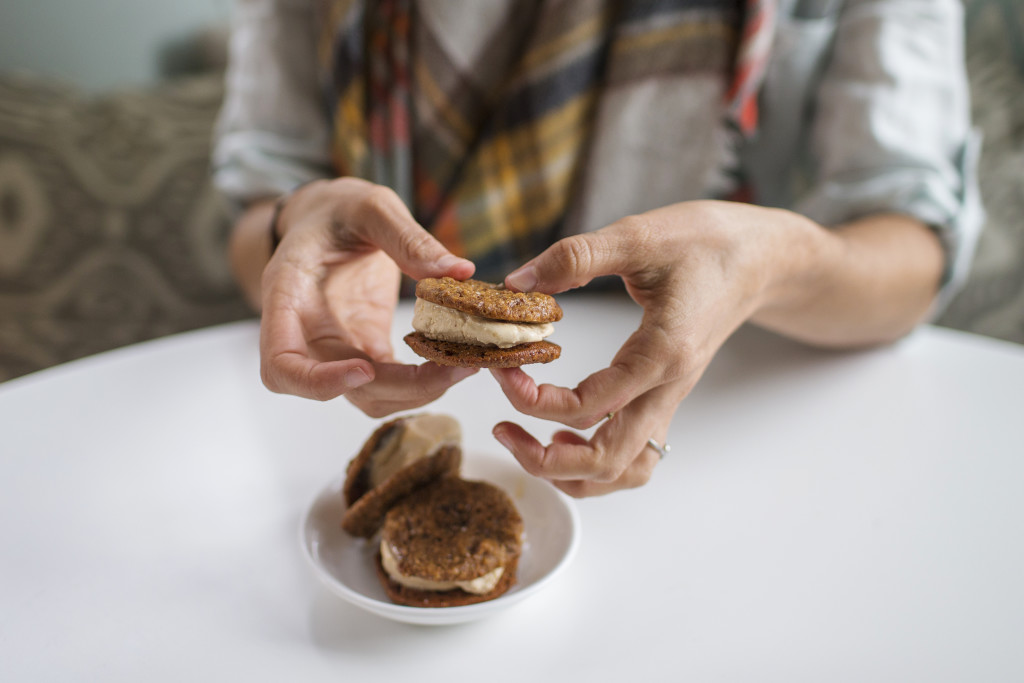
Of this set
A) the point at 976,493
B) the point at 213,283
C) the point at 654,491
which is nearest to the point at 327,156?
the point at 213,283

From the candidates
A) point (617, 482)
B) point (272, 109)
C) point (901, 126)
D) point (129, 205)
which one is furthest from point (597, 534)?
point (129, 205)

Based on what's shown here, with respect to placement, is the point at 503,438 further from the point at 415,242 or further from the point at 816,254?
the point at 816,254

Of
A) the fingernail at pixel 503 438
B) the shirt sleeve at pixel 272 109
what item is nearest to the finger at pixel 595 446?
the fingernail at pixel 503 438

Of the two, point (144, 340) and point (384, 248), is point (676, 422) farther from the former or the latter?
point (144, 340)

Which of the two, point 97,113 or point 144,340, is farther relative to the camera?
point 144,340

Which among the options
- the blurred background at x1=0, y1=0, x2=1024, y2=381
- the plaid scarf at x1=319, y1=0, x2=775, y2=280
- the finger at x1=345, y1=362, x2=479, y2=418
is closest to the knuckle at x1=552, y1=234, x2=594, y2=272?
the finger at x1=345, y1=362, x2=479, y2=418

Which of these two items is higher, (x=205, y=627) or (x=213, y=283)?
(x=205, y=627)

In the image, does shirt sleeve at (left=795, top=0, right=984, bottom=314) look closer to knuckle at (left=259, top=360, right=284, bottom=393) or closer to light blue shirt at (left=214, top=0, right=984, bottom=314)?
light blue shirt at (left=214, top=0, right=984, bottom=314)
